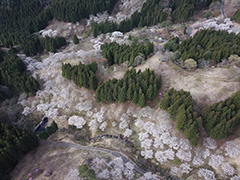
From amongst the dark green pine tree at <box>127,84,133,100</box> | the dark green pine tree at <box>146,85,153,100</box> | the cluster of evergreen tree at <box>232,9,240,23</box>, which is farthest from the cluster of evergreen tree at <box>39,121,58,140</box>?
the cluster of evergreen tree at <box>232,9,240,23</box>

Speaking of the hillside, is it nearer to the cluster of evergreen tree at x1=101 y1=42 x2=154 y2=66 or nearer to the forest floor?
the forest floor

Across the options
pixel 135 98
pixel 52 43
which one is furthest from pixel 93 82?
pixel 52 43

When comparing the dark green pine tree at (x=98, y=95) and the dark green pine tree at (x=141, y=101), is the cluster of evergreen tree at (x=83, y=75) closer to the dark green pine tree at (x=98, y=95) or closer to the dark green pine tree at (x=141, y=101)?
the dark green pine tree at (x=98, y=95)

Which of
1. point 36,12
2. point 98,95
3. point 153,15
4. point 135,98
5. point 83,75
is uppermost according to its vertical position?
point 36,12

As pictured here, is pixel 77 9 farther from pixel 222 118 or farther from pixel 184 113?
pixel 222 118

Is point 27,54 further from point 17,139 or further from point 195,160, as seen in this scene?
point 195,160
